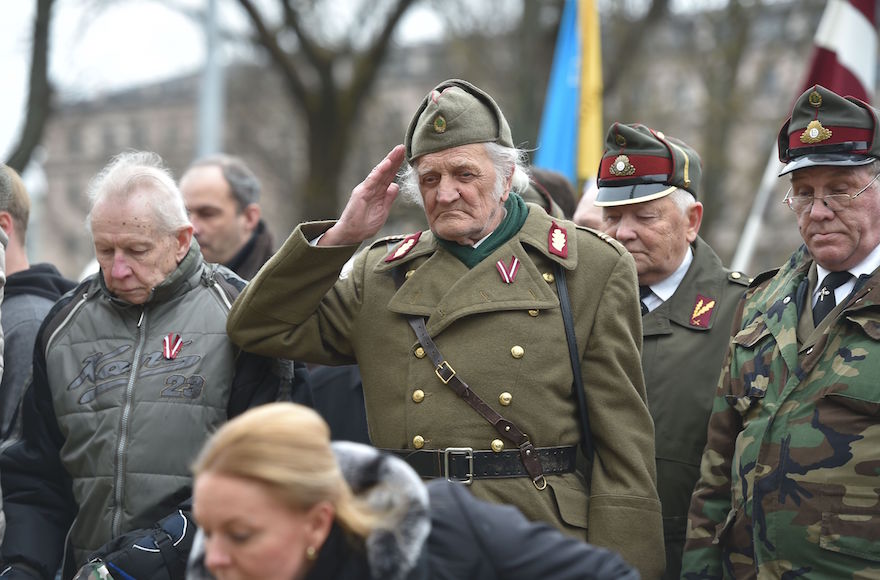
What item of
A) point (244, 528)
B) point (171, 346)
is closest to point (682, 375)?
point (171, 346)

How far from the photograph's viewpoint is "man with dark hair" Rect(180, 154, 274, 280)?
21.3ft

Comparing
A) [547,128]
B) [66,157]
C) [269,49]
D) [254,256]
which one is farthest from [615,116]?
[66,157]

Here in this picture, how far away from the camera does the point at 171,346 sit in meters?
4.27

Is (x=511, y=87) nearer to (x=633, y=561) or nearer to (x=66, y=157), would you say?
(x=633, y=561)

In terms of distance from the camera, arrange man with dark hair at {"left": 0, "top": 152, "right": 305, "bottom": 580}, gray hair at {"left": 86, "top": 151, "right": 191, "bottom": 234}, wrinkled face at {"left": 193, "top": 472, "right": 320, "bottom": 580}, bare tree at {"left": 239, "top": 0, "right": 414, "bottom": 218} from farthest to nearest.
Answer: bare tree at {"left": 239, "top": 0, "right": 414, "bottom": 218}
gray hair at {"left": 86, "top": 151, "right": 191, "bottom": 234}
man with dark hair at {"left": 0, "top": 152, "right": 305, "bottom": 580}
wrinkled face at {"left": 193, "top": 472, "right": 320, "bottom": 580}

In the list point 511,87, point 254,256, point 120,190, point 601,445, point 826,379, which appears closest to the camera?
point 826,379

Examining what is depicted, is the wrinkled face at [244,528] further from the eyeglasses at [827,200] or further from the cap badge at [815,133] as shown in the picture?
the cap badge at [815,133]

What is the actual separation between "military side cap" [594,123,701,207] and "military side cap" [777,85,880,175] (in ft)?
2.56

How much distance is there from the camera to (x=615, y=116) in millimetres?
21625

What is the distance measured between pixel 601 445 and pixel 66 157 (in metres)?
41.2

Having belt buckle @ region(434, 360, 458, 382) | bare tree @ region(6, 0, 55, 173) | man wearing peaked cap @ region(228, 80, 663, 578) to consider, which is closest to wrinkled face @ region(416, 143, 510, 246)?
man wearing peaked cap @ region(228, 80, 663, 578)

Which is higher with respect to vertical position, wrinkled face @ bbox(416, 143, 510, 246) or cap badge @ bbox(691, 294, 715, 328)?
wrinkled face @ bbox(416, 143, 510, 246)

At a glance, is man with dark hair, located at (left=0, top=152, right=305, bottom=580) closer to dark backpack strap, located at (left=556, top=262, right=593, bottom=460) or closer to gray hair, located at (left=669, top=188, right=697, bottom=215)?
dark backpack strap, located at (left=556, top=262, right=593, bottom=460)

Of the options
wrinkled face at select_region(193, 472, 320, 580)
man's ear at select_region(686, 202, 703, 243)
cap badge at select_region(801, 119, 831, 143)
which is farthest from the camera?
man's ear at select_region(686, 202, 703, 243)
